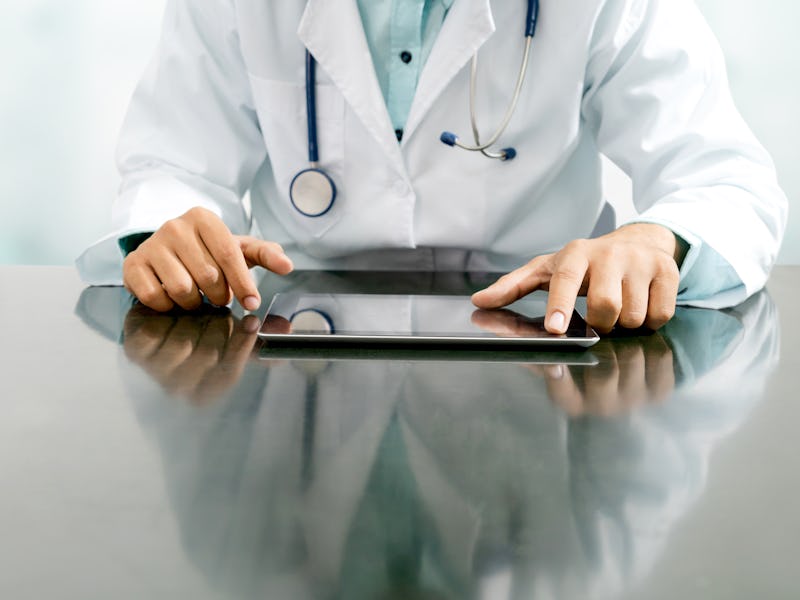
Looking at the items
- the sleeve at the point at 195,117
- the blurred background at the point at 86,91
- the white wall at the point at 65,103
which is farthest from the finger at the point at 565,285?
the white wall at the point at 65,103

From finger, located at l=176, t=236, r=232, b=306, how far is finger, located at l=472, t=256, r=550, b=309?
249mm

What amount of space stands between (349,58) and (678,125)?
44 centimetres

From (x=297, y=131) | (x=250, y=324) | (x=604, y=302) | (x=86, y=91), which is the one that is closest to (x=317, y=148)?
(x=297, y=131)

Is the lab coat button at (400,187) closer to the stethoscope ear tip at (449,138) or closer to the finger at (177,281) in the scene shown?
the stethoscope ear tip at (449,138)

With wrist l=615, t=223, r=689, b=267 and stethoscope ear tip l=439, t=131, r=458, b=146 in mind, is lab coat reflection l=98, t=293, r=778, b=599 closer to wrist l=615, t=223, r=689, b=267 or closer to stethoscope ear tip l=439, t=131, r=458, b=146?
wrist l=615, t=223, r=689, b=267

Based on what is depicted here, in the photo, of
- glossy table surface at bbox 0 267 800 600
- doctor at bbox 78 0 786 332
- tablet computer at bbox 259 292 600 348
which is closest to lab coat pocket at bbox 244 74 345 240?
doctor at bbox 78 0 786 332

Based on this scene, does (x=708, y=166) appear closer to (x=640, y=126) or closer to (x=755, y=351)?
(x=640, y=126)

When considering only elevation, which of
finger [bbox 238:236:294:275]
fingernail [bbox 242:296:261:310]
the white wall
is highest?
finger [bbox 238:236:294:275]

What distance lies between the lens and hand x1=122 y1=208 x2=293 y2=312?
32.6 inches

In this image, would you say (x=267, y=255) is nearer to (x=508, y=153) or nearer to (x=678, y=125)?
(x=508, y=153)

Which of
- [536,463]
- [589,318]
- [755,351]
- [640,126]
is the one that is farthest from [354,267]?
[536,463]

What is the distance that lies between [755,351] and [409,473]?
16.0 inches

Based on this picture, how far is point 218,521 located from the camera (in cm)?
40

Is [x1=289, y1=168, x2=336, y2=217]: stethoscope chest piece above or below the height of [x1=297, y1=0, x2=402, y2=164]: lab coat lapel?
below
